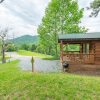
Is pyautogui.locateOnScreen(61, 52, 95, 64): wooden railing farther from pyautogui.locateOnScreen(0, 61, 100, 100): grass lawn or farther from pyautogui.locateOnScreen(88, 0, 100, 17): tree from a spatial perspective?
pyautogui.locateOnScreen(88, 0, 100, 17): tree

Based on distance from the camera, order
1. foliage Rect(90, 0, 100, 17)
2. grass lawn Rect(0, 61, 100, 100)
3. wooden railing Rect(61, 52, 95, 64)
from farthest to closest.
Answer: foliage Rect(90, 0, 100, 17)
wooden railing Rect(61, 52, 95, 64)
grass lawn Rect(0, 61, 100, 100)

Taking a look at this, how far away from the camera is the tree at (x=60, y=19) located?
40.8m

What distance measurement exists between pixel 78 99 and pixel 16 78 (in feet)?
13.2

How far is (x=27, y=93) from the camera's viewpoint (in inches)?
415

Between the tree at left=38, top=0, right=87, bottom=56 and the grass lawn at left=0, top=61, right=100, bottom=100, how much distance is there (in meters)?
29.2

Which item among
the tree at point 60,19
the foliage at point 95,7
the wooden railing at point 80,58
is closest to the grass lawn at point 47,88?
the wooden railing at point 80,58

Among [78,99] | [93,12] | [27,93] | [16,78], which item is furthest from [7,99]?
[93,12]

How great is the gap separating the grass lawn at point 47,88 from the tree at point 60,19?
29.2 m

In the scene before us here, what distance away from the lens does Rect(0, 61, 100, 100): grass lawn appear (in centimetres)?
1018

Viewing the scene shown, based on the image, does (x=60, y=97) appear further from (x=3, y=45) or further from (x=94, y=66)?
(x=3, y=45)

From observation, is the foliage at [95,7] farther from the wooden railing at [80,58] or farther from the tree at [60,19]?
the wooden railing at [80,58]

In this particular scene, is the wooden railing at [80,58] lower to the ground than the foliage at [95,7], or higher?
lower

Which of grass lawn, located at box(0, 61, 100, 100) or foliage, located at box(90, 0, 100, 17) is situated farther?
foliage, located at box(90, 0, 100, 17)

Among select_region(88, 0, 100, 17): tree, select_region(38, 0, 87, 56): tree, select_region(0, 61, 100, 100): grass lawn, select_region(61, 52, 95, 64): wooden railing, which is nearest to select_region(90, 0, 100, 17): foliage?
select_region(88, 0, 100, 17): tree
